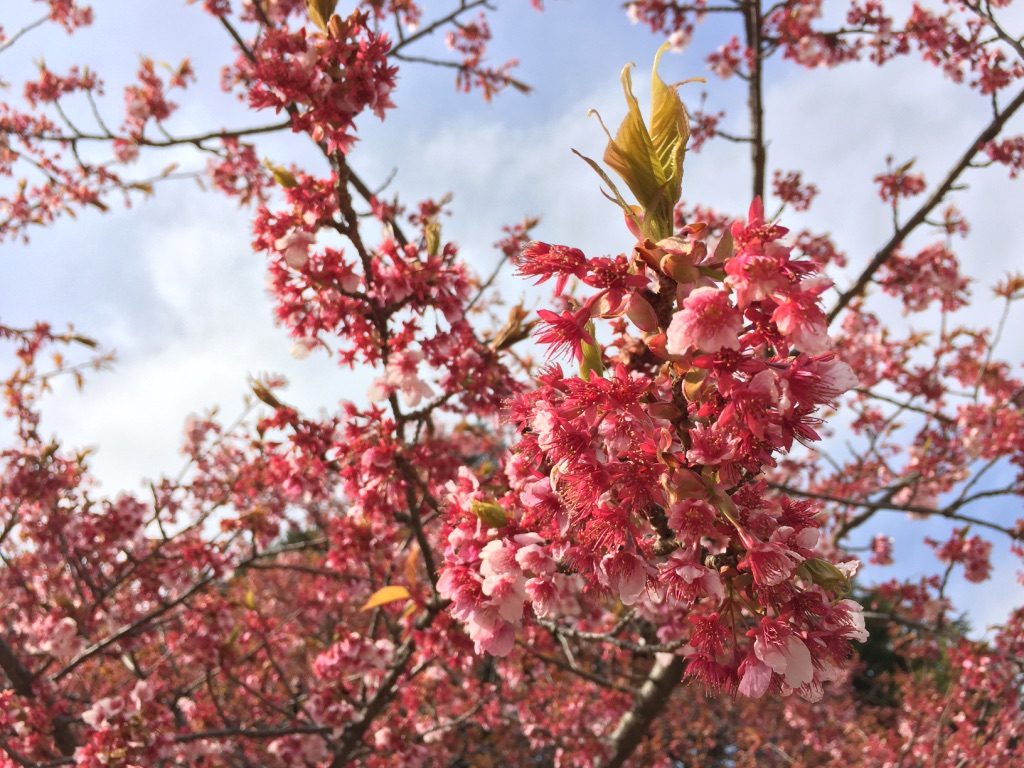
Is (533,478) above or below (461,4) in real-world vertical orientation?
below

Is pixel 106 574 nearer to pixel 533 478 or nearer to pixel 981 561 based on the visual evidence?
pixel 533 478

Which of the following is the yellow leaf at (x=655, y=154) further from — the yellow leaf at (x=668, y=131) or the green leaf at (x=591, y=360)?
the green leaf at (x=591, y=360)

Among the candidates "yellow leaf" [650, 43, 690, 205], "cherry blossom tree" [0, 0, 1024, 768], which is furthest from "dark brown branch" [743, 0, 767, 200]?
"yellow leaf" [650, 43, 690, 205]

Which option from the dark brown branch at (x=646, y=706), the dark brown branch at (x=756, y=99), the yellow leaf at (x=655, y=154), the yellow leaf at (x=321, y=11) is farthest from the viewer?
the dark brown branch at (x=756, y=99)

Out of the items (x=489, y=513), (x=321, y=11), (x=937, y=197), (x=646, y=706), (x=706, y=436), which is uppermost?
(x=937, y=197)

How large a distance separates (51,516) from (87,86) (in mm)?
3829

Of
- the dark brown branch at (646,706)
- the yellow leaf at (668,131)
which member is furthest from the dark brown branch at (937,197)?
the yellow leaf at (668,131)

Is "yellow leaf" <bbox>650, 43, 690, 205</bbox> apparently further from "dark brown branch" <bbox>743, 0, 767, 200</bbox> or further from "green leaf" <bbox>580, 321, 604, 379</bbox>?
"dark brown branch" <bbox>743, 0, 767, 200</bbox>

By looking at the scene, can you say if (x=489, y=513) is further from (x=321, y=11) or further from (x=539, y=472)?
(x=321, y=11)

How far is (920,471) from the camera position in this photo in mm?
6590

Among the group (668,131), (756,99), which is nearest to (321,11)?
(668,131)

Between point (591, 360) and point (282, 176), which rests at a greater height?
point (282, 176)

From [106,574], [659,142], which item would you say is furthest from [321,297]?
[106,574]

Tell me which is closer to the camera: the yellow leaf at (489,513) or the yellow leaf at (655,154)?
the yellow leaf at (655,154)
